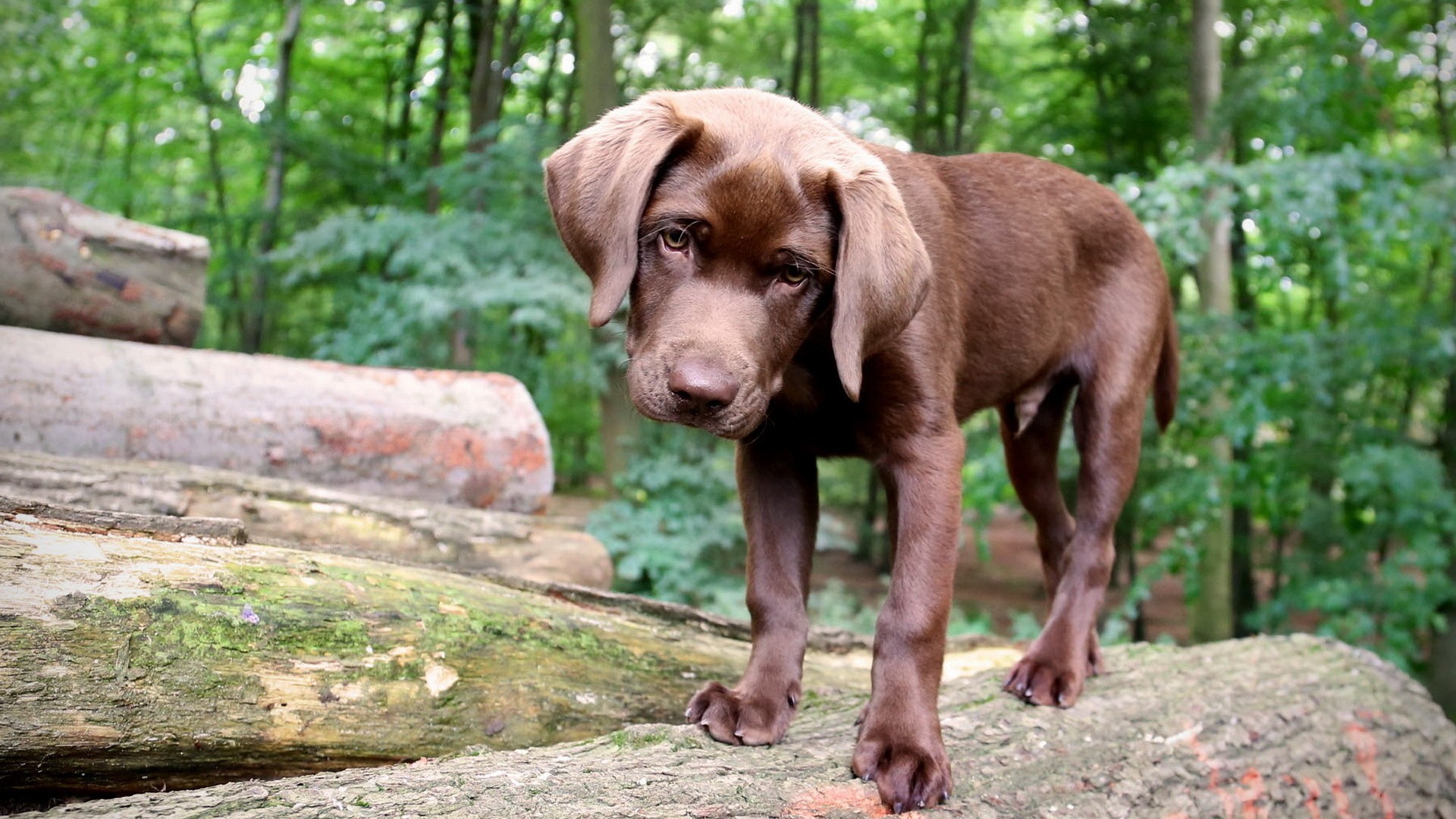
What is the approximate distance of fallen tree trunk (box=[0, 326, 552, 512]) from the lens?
14.2 ft

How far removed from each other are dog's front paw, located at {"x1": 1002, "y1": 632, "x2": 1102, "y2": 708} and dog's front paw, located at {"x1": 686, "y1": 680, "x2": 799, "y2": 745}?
0.91m

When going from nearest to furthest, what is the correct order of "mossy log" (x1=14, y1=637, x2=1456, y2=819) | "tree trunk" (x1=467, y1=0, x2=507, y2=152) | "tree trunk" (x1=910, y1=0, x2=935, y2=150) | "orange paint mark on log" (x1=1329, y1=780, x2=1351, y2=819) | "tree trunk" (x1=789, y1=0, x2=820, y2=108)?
1. "mossy log" (x1=14, y1=637, x2=1456, y2=819)
2. "orange paint mark on log" (x1=1329, y1=780, x2=1351, y2=819)
3. "tree trunk" (x1=467, y1=0, x2=507, y2=152)
4. "tree trunk" (x1=789, y1=0, x2=820, y2=108)
5. "tree trunk" (x1=910, y1=0, x2=935, y2=150)

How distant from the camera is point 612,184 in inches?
101

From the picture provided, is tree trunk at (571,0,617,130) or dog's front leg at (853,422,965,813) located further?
tree trunk at (571,0,617,130)

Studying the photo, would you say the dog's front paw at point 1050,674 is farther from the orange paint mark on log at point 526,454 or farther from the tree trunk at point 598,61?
the tree trunk at point 598,61

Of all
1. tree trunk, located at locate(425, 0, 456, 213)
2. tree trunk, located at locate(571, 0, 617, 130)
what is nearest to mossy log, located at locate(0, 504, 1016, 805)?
tree trunk, located at locate(571, 0, 617, 130)

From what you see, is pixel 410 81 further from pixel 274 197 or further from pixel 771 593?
pixel 771 593

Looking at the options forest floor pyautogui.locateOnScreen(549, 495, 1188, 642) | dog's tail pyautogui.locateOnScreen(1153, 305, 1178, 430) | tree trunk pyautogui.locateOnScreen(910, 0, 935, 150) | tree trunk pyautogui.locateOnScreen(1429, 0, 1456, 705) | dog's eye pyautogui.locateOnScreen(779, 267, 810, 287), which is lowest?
forest floor pyautogui.locateOnScreen(549, 495, 1188, 642)

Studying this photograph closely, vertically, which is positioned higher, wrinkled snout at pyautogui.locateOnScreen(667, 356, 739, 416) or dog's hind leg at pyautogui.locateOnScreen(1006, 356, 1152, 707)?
wrinkled snout at pyautogui.locateOnScreen(667, 356, 739, 416)

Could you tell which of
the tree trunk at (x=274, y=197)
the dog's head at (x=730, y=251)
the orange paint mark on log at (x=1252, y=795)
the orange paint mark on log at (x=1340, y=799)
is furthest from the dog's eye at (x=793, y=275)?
the tree trunk at (x=274, y=197)

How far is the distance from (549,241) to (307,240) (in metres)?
2.15

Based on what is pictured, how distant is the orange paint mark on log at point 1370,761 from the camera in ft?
12.4

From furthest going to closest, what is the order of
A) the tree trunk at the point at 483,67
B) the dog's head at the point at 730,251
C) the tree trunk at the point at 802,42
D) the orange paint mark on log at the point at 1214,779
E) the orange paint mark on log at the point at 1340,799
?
1. the tree trunk at the point at 802,42
2. the tree trunk at the point at 483,67
3. the orange paint mark on log at the point at 1340,799
4. the orange paint mark on log at the point at 1214,779
5. the dog's head at the point at 730,251

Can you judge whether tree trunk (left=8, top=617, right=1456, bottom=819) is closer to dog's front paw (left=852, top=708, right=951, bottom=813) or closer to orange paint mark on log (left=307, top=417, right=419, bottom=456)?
dog's front paw (left=852, top=708, right=951, bottom=813)
